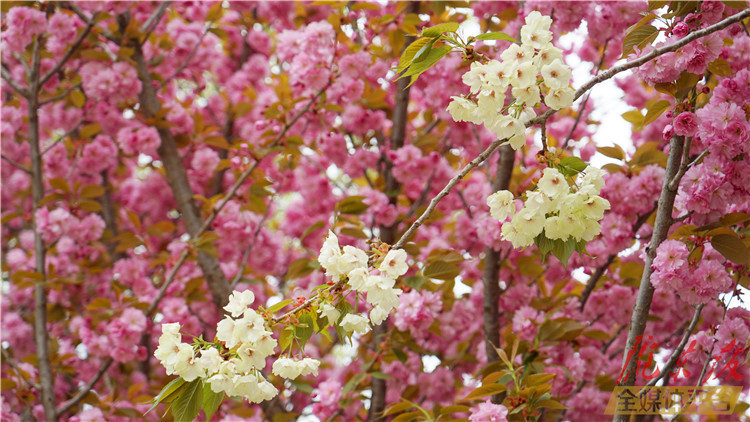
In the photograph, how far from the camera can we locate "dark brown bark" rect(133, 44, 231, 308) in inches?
119

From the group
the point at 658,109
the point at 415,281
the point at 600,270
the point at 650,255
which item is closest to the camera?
the point at 650,255

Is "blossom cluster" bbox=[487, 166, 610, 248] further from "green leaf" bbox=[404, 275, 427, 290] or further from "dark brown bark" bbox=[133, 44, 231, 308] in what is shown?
"dark brown bark" bbox=[133, 44, 231, 308]

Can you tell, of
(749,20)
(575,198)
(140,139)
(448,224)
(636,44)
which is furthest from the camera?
(448,224)

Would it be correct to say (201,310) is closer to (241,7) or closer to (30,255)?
(30,255)

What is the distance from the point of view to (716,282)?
1.68 m

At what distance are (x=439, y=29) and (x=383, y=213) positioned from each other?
1571 millimetres

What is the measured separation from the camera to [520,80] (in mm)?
1271

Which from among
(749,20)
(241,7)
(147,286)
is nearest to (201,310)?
(147,286)

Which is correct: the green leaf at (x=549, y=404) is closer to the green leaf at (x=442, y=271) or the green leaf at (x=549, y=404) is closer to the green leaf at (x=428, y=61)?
the green leaf at (x=442, y=271)

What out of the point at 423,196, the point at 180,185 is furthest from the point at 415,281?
the point at 180,185

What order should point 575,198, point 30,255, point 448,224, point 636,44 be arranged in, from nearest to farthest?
1. point 575,198
2. point 636,44
3. point 448,224
4. point 30,255

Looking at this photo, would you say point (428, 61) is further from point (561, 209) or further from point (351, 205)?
point (351, 205)

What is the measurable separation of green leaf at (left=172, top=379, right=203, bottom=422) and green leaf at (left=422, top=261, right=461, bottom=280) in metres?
0.97

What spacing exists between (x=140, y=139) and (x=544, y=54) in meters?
2.43
